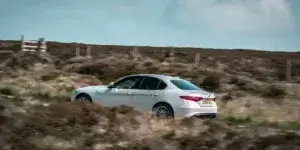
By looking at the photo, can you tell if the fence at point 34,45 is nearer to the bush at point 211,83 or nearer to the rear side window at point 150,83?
the bush at point 211,83

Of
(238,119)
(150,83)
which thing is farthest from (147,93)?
(238,119)

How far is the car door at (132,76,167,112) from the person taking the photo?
55.2ft

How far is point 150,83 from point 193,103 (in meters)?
1.63

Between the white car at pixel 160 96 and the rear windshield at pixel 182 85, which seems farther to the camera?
the rear windshield at pixel 182 85

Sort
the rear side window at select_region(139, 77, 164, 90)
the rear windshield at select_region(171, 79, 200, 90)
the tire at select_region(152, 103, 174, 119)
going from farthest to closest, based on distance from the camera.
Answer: the rear side window at select_region(139, 77, 164, 90) → the rear windshield at select_region(171, 79, 200, 90) → the tire at select_region(152, 103, 174, 119)

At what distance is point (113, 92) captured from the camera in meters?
17.9

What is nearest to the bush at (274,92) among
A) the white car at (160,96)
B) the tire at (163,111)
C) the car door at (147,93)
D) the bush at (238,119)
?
the bush at (238,119)

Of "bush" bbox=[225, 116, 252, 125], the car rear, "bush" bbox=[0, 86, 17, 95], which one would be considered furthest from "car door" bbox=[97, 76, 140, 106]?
"bush" bbox=[0, 86, 17, 95]

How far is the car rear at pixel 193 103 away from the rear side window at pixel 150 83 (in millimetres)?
493

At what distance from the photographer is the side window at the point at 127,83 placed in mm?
17656

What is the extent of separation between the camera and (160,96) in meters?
Result: 16.7

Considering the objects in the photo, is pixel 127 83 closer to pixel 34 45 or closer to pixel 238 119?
pixel 238 119

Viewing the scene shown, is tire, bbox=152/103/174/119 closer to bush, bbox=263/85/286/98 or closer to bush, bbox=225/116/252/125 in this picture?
bush, bbox=225/116/252/125

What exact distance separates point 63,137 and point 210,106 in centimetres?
509
